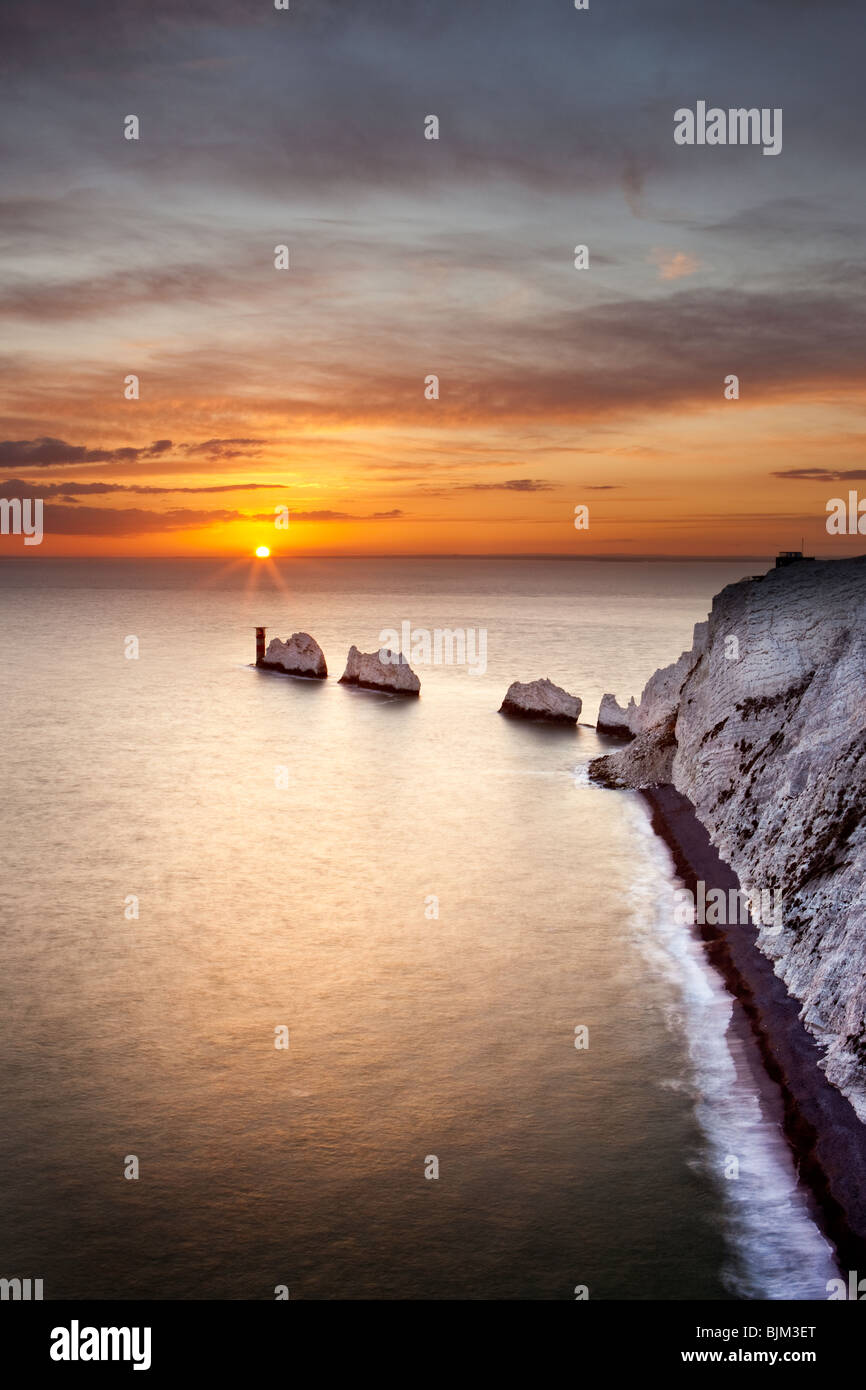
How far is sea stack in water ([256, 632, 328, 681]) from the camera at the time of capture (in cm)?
10562

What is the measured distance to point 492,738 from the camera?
7300 centimetres

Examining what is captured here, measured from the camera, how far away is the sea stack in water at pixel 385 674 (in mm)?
94062

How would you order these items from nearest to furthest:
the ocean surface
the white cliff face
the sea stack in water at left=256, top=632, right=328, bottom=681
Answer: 1. the ocean surface
2. the white cliff face
3. the sea stack in water at left=256, top=632, right=328, bottom=681

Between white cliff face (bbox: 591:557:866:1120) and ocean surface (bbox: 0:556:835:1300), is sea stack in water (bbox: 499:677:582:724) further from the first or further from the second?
ocean surface (bbox: 0:556:835:1300)

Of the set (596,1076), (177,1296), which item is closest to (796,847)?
(596,1076)

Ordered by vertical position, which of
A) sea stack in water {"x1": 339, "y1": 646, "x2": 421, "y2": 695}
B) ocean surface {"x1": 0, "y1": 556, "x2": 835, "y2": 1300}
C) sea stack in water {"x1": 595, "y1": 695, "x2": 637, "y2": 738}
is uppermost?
sea stack in water {"x1": 339, "y1": 646, "x2": 421, "y2": 695}

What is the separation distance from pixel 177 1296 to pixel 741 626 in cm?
4079

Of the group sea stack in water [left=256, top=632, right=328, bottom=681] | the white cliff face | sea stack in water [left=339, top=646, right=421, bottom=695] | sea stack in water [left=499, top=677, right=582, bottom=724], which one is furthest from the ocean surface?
sea stack in water [left=256, top=632, right=328, bottom=681]

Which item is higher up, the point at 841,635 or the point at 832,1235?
the point at 841,635

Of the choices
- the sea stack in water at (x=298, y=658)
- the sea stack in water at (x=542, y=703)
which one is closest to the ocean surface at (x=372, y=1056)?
the sea stack in water at (x=542, y=703)

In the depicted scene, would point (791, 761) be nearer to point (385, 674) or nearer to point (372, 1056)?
point (372, 1056)

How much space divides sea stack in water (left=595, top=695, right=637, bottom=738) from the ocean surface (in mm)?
13848

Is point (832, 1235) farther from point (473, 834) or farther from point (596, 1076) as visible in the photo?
point (473, 834)

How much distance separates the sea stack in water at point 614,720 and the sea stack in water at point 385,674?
2388 centimetres
